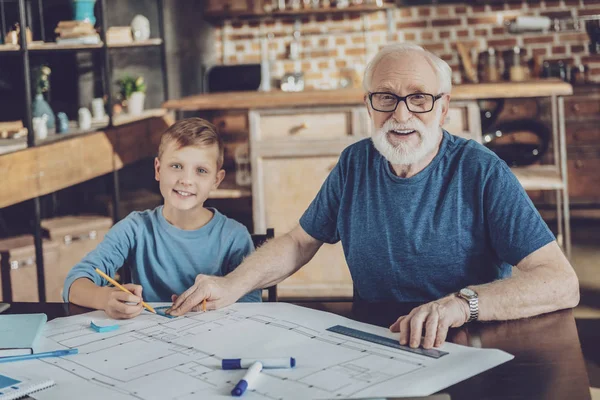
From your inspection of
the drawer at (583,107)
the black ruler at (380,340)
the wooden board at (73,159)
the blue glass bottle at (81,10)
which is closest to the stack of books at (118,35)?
the blue glass bottle at (81,10)

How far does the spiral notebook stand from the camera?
1188 millimetres

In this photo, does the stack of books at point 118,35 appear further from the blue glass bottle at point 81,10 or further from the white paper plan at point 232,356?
the white paper plan at point 232,356

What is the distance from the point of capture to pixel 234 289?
1744 mm

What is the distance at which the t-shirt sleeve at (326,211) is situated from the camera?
2021 mm

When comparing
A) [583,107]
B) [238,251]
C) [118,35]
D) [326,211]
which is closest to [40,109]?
[118,35]

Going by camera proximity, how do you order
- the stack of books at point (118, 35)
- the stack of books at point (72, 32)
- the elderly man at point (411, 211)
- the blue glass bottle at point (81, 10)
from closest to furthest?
the elderly man at point (411, 211), the stack of books at point (72, 32), the blue glass bottle at point (81, 10), the stack of books at point (118, 35)

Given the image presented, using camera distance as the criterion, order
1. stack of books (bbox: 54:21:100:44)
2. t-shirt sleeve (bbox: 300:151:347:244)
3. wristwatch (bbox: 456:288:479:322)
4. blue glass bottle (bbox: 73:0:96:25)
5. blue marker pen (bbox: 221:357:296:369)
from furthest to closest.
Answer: blue glass bottle (bbox: 73:0:96:25)
stack of books (bbox: 54:21:100:44)
t-shirt sleeve (bbox: 300:151:347:244)
wristwatch (bbox: 456:288:479:322)
blue marker pen (bbox: 221:357:296:369)

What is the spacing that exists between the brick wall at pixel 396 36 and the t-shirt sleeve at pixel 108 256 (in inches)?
169

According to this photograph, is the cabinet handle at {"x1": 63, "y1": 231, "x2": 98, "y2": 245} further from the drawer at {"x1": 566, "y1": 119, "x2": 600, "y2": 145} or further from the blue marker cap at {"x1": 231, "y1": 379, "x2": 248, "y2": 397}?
the drawer at {"x1": 566, "y1": 119, "x2": 600, "y2": 145}

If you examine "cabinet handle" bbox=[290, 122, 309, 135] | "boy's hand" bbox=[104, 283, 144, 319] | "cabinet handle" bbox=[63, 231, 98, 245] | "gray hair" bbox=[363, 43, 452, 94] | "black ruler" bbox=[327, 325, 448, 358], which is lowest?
"cabinet handle" bbox=[63, 231, 98, 245]

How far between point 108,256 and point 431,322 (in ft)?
2.99

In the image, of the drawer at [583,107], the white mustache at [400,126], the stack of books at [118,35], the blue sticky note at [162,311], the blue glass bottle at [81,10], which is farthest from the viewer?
the drawer at [583,107]

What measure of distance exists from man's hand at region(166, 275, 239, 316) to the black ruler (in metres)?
0.30

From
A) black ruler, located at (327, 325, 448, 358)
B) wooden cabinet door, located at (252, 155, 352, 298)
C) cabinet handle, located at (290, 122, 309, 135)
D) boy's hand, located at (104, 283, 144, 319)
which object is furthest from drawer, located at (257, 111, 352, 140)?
black ruler, located at (327, 325, 448, 358)
